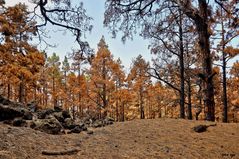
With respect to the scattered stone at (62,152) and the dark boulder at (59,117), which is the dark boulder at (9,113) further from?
the scattered stone at (62,152)

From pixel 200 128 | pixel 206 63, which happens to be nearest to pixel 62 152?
pixel 200 128

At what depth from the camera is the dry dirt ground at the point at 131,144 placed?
18.6 feet

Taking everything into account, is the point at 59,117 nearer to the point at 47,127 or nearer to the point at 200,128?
the point at 47,127

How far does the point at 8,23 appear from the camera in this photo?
34.2 feet

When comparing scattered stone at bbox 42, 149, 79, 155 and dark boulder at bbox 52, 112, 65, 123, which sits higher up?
dark boulder at bbox 52, 112, 65, 123

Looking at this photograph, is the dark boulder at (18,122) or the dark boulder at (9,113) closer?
the dark boulder at (18,122)

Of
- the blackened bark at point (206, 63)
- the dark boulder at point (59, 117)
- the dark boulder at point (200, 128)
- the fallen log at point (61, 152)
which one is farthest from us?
the dark boulder at point (59, 117)

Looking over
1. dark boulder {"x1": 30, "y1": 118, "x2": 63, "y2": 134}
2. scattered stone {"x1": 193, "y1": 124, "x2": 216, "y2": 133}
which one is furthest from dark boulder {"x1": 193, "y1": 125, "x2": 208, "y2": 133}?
dark boulder {"x1": 30, "y1": 118, "x2": 63, "y2": 134}

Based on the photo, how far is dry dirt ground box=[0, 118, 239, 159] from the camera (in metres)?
5.68

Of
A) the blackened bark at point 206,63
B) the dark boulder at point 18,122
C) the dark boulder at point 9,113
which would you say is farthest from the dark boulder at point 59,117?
the blackened bark at point 206,63

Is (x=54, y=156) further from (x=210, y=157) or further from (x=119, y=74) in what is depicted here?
(x=119, y=74)

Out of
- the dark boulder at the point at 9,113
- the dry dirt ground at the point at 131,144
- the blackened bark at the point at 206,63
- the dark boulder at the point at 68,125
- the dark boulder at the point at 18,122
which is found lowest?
the dry dirt ground at the point at 131,144

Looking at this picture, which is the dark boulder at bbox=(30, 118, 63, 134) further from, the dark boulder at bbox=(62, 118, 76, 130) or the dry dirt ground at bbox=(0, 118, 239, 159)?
the dark boulder at bbox=(62, 118, 76, 130)

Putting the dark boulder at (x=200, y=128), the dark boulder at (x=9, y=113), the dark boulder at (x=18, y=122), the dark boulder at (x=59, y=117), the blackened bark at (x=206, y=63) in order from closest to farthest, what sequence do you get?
the dark boulder at (x=18, y=122) < the dark boulder at (x=9, y=113) < the blackened bark at (x=206, y=63) < the dark boulder at (x=200, y=128) < the dark boulder at (x=59, y=117)
